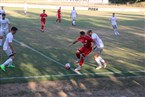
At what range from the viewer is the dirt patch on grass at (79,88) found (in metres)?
12.9

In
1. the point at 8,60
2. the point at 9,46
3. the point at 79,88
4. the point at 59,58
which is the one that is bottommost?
the point at 59,58

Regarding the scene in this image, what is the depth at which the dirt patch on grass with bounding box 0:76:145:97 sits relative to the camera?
12938mm

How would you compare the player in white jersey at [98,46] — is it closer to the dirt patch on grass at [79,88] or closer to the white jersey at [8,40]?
the dirt patch on grass at [79,88]

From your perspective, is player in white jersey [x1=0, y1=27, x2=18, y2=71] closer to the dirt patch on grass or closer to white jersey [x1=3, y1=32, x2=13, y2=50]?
white jersey [x1=3, y1=32, x2=13, y2=50]

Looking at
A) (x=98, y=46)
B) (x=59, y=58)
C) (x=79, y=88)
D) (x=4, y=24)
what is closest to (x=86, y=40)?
(x=98, y=46)

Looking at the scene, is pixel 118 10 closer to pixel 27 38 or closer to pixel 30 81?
pixel 27 38

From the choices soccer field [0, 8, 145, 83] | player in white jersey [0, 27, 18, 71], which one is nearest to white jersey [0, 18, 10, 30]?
soccer field [0, 8, 145, 83]

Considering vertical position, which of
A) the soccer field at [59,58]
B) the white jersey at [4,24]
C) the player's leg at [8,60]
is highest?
the white jersey at [4,24]

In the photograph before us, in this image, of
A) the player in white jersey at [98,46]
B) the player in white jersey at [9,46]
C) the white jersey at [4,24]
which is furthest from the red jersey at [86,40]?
the white jersey at [4,24]

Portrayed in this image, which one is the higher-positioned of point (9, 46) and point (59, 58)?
point (9, 46)

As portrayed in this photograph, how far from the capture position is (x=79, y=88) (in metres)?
13.8

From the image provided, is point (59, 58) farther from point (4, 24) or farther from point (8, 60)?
point (4, 24)

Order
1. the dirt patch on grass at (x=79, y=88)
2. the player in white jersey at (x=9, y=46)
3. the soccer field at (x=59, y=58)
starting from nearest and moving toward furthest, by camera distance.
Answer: the dirt patch on grass at (x=79, y=88)
the player in white jersey at (x=9, y=46)
the soccer field at (x=59, y=58)

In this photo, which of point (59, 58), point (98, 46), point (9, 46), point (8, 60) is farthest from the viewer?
point (59, 58)
